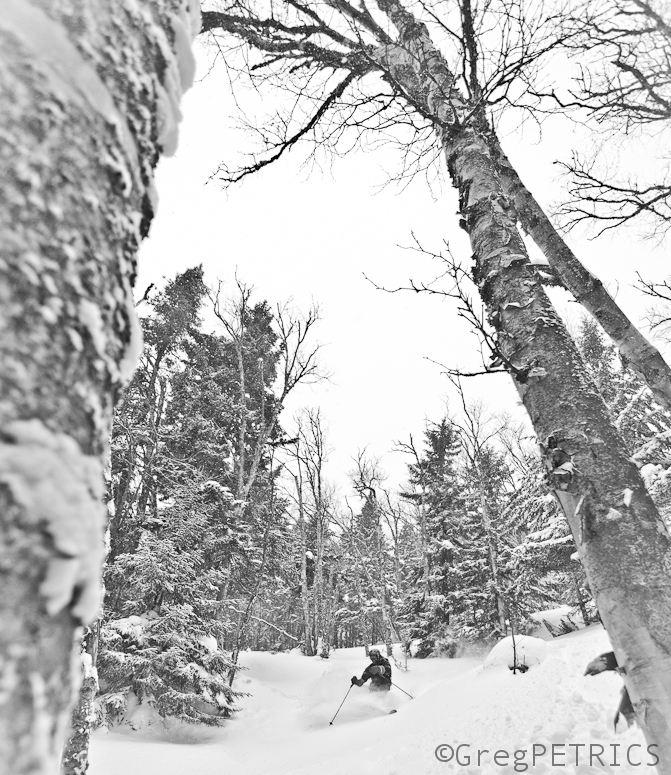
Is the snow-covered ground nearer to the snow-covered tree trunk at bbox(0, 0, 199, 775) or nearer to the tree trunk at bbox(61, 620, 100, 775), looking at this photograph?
the tree trunk at bbox(61, 620, 100, 775)

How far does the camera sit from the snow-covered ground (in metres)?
4.06

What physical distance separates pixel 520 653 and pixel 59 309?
31.1 feet

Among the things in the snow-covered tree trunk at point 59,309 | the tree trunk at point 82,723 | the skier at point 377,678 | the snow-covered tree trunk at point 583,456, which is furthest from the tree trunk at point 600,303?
the skier at point 377,678

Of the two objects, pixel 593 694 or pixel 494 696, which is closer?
pixel 593 694

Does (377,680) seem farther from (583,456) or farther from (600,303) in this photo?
(583,456)

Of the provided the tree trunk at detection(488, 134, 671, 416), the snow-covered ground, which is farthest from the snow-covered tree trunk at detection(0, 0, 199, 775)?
the tree trunk at detection(488, 134, 671, 416)

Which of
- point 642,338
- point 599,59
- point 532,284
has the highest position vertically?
point 599,59

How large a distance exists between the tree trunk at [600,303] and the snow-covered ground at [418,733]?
9.05 feet

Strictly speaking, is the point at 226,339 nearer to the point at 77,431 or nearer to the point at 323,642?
the point at 323,642

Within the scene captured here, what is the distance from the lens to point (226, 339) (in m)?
15.5

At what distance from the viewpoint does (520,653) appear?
7797 mm

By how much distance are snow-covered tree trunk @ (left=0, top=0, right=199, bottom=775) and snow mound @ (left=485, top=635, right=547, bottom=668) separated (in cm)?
883

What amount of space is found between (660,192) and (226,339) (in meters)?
12.7

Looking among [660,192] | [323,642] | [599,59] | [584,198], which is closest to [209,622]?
[323,642]
